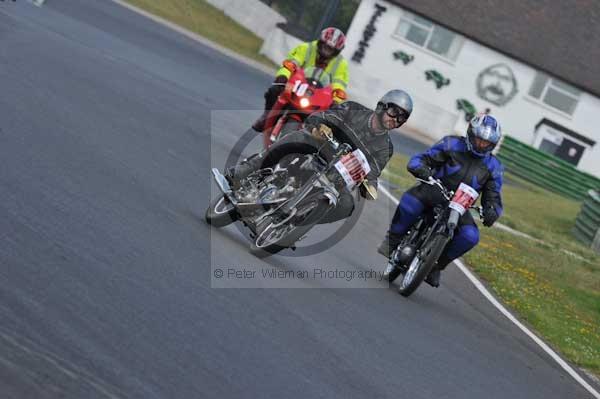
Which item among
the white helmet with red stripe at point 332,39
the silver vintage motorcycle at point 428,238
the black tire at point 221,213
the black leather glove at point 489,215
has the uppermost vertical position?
the white helmet with red stripe at point 332,39

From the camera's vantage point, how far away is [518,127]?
5681cm

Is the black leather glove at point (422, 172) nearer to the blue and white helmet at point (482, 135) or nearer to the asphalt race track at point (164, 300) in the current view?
the blue and white helmet at point (482, 135)

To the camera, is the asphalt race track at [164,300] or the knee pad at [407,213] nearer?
the asphalt race track at [164,300]

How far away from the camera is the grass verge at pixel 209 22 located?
4812 centimetres

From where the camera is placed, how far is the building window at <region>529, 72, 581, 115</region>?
5609cm

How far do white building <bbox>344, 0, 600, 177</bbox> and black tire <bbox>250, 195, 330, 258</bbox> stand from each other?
44.4m

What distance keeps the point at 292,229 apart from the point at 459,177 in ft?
8.98

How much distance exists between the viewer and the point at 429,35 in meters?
57.6

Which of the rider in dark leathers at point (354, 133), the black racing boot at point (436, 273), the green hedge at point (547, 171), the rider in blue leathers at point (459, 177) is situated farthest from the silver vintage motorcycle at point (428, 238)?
the green hedge at point (547, 171)

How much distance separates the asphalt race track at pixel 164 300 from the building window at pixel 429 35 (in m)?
40.3

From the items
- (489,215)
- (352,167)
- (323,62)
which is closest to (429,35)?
(323,62)

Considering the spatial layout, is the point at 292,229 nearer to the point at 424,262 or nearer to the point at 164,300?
the point at 424,262

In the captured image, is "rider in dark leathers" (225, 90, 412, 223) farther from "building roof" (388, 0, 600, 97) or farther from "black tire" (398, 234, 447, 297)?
"building roof" (388, 0, 600, 97)

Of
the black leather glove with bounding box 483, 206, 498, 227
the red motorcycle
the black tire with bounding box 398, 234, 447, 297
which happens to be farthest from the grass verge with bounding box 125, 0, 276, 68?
the black tire with bounding box 398, 234, 447, 297
